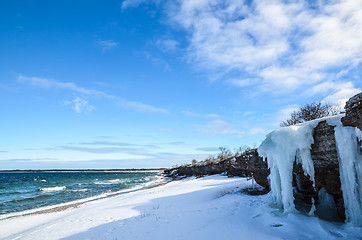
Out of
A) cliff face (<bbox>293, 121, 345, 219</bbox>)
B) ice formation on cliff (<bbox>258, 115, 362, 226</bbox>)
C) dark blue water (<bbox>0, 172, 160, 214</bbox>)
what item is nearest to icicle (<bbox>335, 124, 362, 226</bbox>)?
ice formation on cliff (<bbox>258, 115, 362, 226</bbox>)

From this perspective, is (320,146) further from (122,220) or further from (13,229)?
(13,229)

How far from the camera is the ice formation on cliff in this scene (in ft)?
16.4

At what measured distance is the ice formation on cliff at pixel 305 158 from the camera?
16.4 ft

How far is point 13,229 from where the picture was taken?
1011 cm

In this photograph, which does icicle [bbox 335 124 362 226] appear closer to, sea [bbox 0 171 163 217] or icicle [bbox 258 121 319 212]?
icicle [bbox 258 121 319 212]

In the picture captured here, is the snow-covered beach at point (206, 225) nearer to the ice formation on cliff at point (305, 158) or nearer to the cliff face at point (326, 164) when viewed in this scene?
the ice formation on cliff at point (305, 158)

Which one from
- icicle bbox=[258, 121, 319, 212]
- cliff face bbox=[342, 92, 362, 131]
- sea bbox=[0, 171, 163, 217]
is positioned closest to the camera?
cliff face bbox=[342, 92, 362, 131]

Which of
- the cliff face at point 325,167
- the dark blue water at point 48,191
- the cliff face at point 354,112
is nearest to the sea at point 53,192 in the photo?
the dark blue water at point 48,191

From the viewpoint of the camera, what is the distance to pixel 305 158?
6.23 metres

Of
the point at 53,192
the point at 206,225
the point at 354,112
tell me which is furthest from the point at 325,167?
the point at 53,192

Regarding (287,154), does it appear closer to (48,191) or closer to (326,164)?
(326,164)

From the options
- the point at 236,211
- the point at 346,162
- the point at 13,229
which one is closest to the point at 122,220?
the point at 236,211

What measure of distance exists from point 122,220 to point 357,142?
26.9 ft

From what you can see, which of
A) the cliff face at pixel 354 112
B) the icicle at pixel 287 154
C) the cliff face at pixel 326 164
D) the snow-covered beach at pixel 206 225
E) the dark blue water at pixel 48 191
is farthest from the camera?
the dark blue water at pixel 48 191
